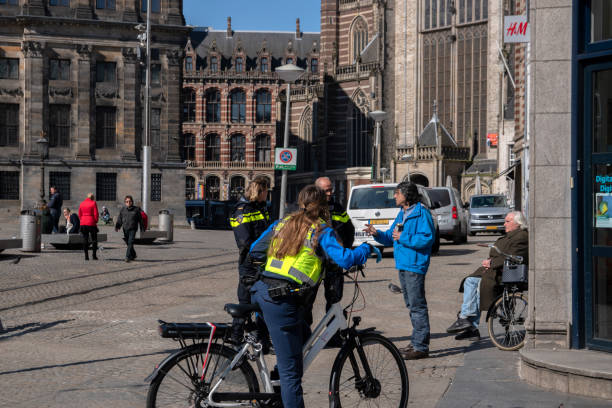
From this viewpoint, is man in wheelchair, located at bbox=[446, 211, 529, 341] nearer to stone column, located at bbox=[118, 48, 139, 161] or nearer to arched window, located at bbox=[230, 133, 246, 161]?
stone column, located at bbox=[118, 48, 139, 161]

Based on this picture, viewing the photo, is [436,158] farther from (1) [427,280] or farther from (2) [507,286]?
(2) [507,286]

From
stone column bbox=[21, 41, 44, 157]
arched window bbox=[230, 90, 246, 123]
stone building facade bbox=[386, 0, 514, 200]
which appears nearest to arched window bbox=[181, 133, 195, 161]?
arched window bbox=[230, 90, 246, 123]

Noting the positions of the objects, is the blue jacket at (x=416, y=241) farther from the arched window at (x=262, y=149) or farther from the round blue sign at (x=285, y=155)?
the arched window at (x=262, y=149)

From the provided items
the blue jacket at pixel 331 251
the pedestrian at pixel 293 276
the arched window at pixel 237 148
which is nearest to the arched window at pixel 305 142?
the arched window at pixel 237 148

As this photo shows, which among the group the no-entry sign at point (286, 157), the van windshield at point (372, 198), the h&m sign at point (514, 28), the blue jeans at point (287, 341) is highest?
the h&m sign at point (514, 28)

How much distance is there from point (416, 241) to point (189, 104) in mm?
74126

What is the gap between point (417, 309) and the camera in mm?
7684

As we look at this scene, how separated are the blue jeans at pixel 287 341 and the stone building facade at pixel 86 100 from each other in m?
37.9

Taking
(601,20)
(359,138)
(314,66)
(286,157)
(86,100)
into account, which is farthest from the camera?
(314,66)

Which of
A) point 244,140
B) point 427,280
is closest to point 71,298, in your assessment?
point 427,280

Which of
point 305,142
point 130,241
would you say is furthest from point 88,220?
point 305,142

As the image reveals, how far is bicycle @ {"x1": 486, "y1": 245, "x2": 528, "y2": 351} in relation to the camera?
799cm

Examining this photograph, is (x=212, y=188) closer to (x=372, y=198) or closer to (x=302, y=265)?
(x=372, y=198)

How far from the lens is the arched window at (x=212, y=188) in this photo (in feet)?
260
